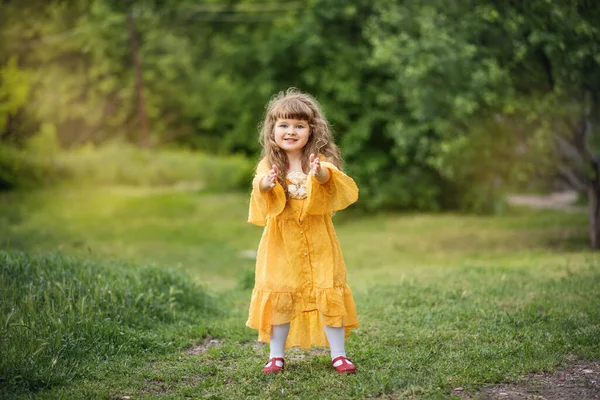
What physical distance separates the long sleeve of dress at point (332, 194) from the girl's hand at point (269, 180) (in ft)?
0.78

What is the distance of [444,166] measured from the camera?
1170 centimetres

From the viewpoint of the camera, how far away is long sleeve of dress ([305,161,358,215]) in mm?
4223

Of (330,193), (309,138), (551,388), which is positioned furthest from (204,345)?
(551,388)

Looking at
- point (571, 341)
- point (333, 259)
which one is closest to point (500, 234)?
point (571, 341)

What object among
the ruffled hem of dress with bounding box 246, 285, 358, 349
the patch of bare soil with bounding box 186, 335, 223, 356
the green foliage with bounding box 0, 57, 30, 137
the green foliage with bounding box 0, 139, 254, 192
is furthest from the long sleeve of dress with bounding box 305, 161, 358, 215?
the green foliage with bounding box 0, 57, 30, 137

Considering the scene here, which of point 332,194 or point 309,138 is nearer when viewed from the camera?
point 332,194

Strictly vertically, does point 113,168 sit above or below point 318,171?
below

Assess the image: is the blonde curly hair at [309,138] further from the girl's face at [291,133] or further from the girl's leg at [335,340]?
the girl's leg at [335,340]

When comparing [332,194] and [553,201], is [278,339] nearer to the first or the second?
[332,194]

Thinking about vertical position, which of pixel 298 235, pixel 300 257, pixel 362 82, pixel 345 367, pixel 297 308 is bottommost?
pixel 345 367

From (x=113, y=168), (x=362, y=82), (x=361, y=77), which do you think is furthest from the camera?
(x=113, y=168)

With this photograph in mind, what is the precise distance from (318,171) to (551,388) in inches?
71.9

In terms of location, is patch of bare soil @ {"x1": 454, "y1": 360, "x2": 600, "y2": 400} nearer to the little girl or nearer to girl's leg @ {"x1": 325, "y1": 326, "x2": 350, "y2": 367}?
girl's leg @ {"x1": 325, "y1": 326, "x2": 350, "y2": 367}

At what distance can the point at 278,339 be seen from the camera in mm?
4383
